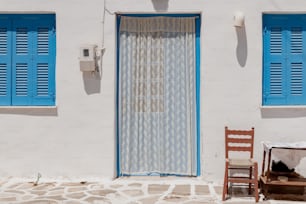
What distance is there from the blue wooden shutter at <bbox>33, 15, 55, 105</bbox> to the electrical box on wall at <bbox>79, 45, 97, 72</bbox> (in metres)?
0.67

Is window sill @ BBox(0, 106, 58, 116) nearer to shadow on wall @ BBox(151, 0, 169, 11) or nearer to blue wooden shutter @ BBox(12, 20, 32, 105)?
blue wooden shutter @ BBox(12, 20, 32, 105)

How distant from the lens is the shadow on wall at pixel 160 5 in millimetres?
6566

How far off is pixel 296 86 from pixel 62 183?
4570 millimetres

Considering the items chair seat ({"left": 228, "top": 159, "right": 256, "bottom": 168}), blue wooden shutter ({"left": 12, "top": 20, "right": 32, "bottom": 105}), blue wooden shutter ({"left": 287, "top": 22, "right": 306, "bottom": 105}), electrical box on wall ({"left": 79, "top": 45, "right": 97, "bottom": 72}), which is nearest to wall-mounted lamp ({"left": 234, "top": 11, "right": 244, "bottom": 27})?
blue wooden shutter ({"left": 287, "top": 22, "right": 306, "bottom": 105})

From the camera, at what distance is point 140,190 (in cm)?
608

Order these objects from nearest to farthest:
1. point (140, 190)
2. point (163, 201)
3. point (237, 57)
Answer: point (163, 201) < point (140, 190) < point (237, 57)

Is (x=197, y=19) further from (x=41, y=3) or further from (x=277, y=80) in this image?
(x=41, y=3)

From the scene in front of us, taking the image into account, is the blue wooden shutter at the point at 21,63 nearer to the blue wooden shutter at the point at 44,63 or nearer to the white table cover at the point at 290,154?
the blue wooden shutter at the point at 44,63

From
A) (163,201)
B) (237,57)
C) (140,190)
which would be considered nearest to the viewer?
(163,201)

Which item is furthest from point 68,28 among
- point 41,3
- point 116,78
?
point 116,78

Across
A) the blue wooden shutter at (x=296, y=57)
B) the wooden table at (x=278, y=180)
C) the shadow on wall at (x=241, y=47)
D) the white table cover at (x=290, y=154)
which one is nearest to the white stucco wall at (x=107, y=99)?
the shadow on wall at (x=241, y=47)

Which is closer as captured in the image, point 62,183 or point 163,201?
point 163,201

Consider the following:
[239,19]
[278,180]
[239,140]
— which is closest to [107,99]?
[239,140]

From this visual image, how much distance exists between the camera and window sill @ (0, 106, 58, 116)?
6.70 m
